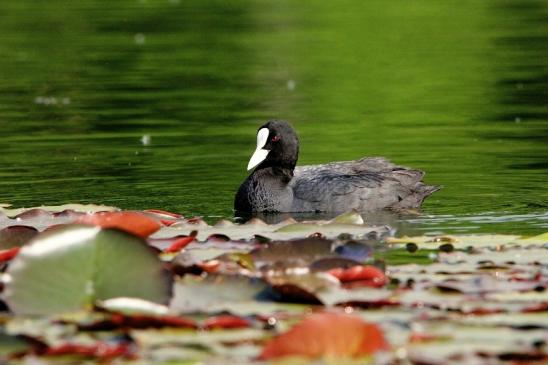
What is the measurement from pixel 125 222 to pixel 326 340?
2.29m

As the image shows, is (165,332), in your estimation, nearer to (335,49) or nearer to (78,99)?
(78,99)

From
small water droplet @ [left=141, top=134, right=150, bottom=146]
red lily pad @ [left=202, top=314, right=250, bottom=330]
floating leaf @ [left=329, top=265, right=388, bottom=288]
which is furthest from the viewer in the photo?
small water droplet @ [left=141, top=134, right=150, bottom=146]

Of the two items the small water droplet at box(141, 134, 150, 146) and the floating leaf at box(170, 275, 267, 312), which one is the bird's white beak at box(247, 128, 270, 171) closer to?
the small water droplet at box(141, 134, 150, 146)

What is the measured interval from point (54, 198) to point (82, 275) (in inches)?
227

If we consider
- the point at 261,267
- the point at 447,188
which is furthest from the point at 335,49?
the point at 261,267

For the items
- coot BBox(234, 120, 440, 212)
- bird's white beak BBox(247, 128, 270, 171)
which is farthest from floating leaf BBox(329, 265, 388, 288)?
bird's white beak BBox(247, 128, 270, 171)

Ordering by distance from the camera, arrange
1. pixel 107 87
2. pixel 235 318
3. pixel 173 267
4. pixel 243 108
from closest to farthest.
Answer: pixel 235 318 < pixel 173 267 < pixel 243 108 < pixel 107 87

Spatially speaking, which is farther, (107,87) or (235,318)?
(107,87)

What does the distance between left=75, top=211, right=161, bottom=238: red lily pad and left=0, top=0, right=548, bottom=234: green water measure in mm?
2992

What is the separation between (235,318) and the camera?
495cm

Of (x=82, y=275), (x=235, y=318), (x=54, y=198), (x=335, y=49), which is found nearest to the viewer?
(x=235, y=318)

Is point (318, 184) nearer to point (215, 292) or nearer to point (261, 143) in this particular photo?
point (261, 143)

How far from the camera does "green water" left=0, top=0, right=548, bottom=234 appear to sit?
11414 millimetres

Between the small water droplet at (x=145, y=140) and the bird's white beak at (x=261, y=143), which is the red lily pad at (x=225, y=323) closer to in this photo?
the bird's white beak at (x=261, y=143)
